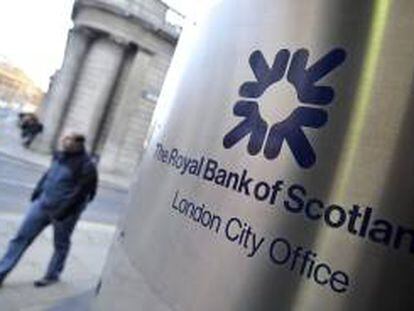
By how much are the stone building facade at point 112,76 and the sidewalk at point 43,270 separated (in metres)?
19.3

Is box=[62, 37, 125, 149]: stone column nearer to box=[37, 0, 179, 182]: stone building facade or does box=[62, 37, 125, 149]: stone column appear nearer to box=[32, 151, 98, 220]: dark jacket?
box=[37, 0, 179, 182]: stone building facade

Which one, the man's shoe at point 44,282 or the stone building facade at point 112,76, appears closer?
the man's shoe at point 44,282

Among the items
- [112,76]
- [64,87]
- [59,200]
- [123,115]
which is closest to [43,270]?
[59,200]

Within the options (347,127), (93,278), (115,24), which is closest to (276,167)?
(347,127)

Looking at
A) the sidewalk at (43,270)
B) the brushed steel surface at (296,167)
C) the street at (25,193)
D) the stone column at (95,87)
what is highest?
the stone column at (95,87)

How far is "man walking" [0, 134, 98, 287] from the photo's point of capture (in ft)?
26.8

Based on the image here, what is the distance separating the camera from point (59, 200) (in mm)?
8367

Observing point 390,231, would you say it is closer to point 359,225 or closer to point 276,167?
point 359,225

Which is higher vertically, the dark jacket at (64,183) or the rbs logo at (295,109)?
the rbs logo at (295,109)

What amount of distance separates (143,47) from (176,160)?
30040 mm

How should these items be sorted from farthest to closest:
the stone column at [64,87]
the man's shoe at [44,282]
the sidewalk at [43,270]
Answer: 1. the stone column at [64,87]
2. the man's shoe at [44,282]
3. the sidewalk at [43,270]

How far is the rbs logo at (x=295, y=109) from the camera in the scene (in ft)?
6.67

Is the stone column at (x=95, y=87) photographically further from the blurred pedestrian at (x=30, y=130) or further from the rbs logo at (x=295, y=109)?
the rbs logo at (x=295, y=109)

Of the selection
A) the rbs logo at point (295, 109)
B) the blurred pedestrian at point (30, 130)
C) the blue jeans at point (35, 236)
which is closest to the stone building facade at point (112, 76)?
the blurred pedestrian at point (30, 130)
